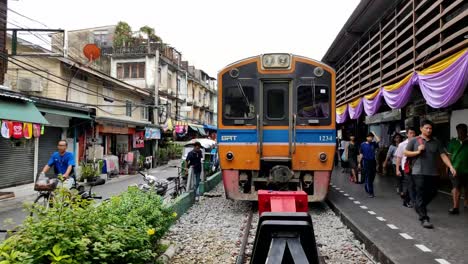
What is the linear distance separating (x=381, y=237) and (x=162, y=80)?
98.7 feet

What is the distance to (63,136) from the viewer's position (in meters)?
17.3

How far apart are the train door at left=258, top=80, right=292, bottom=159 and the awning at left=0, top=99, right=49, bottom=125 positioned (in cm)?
679

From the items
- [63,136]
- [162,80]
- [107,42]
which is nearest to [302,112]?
[63,136]

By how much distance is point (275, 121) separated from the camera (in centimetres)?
896

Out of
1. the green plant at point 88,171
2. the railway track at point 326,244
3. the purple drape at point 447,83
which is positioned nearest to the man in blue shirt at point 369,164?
the railway track at point 326,244

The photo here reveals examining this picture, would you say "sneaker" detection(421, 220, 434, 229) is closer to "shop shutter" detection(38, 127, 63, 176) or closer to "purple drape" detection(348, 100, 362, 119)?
"purple drape" detection(348, 100, 362, 119)

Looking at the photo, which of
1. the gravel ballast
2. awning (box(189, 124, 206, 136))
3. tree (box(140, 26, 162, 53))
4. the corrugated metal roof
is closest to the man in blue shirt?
the gravel ballast

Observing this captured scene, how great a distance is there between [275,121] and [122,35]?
2832cm

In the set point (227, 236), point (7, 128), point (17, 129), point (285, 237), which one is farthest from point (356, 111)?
point (285, 237)

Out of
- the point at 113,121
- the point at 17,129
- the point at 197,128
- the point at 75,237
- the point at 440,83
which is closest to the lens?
the point at 75,237

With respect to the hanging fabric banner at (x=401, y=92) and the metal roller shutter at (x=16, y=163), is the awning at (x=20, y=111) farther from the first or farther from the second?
the hanging fabric banner at (x=401, y=92)

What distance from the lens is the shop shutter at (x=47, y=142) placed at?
1597 centimetres

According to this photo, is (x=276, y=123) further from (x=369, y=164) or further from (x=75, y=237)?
(x=75, y=237)

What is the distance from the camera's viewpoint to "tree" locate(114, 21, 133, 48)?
3388 cm
